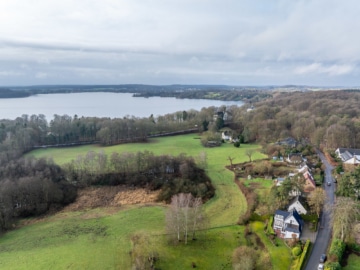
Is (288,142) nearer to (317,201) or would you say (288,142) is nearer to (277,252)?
(317,201)

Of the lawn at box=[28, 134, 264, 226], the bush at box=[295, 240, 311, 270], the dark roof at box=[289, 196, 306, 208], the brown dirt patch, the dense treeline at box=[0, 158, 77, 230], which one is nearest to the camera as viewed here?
the bush at box=[295, 240, 311, 270]

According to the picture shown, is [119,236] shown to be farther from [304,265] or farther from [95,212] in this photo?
[304,265]

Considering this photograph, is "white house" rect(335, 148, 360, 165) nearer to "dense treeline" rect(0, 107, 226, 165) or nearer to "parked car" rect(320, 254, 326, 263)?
"parked car" rect(320, 254, 326, 263)

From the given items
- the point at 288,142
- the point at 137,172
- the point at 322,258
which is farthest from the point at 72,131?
the point at 322,258

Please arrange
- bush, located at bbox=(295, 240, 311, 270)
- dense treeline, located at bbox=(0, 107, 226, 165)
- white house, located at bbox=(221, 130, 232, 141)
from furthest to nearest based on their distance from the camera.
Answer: white house, located at bbox=(221, 130, 232, 141), dense treeline, located at bbox=(0, 107, 226, 165), bush, located at bbox=(295, 240, 311, 270)

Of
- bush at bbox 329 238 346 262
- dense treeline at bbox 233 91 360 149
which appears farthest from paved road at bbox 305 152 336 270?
dense treeline at bbox 233 91 360 149

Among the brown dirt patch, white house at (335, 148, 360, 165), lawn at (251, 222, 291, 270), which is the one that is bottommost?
the brown dirt patch

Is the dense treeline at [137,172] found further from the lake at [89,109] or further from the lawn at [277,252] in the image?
the lake at [89,109]

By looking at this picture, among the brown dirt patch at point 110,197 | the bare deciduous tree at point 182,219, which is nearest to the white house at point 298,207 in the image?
the bare deciduous tree at point 182,219
